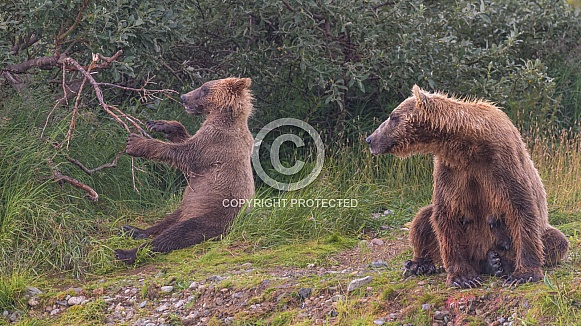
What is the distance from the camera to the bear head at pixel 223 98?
24.9 feet

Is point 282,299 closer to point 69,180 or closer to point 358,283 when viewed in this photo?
point 358,283

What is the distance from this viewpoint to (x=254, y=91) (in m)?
9.13

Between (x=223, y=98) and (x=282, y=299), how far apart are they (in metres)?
2.74

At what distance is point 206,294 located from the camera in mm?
5738

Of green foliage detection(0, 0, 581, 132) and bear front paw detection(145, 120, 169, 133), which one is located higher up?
green foliage detection(0, 0, 581, 132)

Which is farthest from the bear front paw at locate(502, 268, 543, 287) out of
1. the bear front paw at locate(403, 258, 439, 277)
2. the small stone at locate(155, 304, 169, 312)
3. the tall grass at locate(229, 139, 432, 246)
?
the tall grass at locate(229, 139, 432, 246)

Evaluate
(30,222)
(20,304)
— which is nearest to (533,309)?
(20,304)

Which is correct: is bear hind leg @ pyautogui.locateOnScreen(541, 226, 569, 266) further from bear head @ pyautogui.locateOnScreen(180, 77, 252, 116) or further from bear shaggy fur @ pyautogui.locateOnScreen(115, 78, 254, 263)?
bear head @ pyautogui.locateOnScreen(180, 77, 252, 116)

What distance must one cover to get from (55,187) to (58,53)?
130cm

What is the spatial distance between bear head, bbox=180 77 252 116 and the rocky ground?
179 centimetres

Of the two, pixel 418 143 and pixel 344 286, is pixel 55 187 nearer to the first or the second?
pixel 344 286

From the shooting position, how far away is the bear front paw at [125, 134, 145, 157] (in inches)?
286

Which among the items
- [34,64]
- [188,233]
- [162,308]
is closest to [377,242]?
[188,233]

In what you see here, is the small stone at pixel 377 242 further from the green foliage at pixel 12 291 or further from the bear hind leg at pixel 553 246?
the green foliage at pixel 12 291
